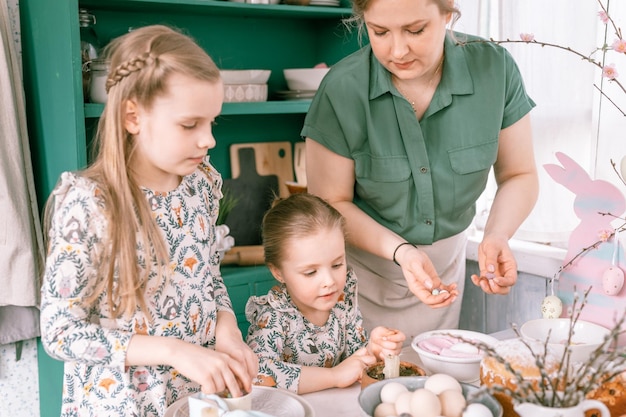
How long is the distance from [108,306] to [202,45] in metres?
2.14

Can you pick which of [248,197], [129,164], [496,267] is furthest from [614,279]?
[248,197]

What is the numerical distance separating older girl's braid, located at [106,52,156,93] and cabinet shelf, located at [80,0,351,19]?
1492 millimetres

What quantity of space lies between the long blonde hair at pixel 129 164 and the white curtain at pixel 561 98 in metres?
1.57

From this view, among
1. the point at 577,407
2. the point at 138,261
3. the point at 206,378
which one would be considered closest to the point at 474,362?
the point at 577,407

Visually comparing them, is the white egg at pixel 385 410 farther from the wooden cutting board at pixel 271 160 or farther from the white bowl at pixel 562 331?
the wooden cutting board at pixel 271 160

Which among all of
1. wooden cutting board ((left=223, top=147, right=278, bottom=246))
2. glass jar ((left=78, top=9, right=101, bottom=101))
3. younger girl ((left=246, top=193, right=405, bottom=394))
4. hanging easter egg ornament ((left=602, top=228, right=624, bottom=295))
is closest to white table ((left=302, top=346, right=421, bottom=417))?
younger girl ((left=246, top=193, right=405, bottom=394))

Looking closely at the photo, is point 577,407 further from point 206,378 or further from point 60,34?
point 60,34

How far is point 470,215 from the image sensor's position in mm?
1997

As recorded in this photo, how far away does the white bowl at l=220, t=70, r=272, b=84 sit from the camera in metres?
2.91

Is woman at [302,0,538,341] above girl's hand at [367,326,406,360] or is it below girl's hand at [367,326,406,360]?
above

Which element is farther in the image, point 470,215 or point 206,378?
point 470,215

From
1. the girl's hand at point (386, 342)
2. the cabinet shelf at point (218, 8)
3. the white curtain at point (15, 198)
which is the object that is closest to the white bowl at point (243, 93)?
the cabinet shelf at point (218, 8)

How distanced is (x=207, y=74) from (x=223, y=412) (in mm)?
599

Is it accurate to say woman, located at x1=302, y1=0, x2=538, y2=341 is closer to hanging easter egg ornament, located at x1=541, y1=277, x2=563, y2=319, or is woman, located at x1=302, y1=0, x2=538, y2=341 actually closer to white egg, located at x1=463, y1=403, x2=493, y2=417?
hanging easter egg ornament, located at x1=541, y1=277, x2=563, y2=319
